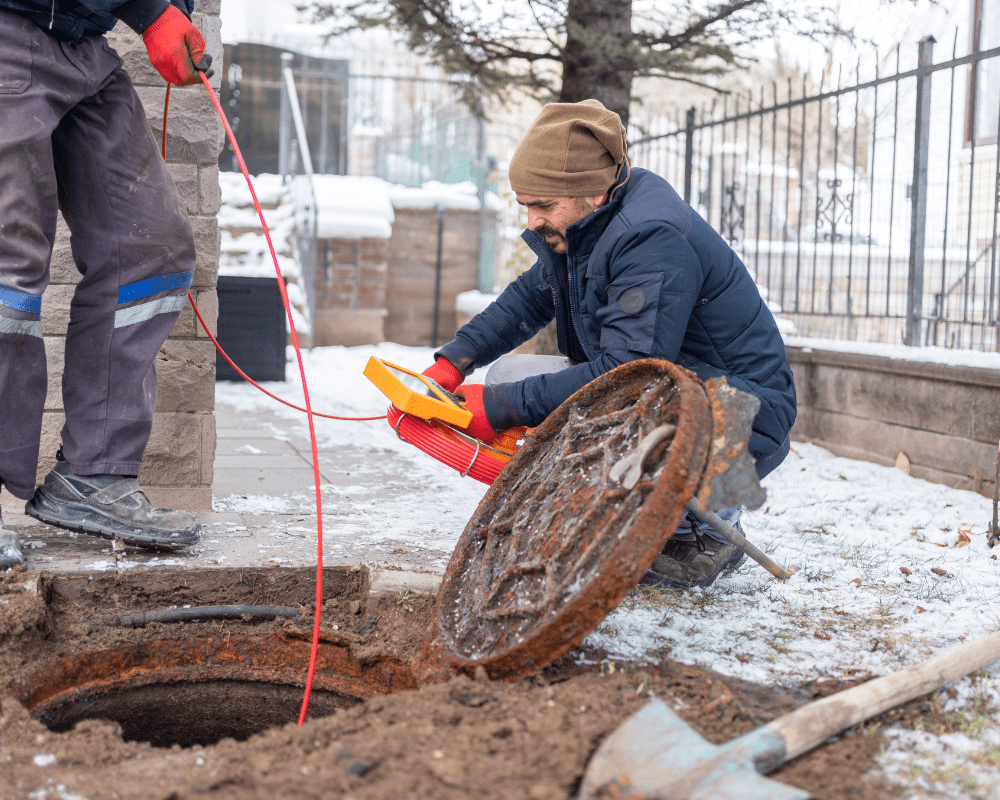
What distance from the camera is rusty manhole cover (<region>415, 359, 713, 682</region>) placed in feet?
5.04

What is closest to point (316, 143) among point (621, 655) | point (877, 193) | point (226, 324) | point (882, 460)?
point (226, 324)

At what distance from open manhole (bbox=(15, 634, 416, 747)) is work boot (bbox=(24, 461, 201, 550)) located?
11.3 inches

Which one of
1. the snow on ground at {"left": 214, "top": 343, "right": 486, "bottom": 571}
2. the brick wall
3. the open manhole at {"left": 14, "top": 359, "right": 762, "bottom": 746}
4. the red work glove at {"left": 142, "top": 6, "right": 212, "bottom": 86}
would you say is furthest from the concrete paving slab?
the brick wall

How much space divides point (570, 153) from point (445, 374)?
2.56 feet

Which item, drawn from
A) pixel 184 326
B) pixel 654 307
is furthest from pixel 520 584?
pixel 184 326

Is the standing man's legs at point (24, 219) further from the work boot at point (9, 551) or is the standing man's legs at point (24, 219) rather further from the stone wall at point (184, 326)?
the stone wall at point (184, 326)

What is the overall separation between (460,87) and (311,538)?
4229mm

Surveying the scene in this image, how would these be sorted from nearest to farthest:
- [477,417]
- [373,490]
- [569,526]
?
[569,526] < [477,417] < [373,490]

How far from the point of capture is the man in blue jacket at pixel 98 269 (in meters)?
2.14

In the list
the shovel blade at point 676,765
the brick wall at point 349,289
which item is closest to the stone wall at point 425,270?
the brick wall at point 349,289

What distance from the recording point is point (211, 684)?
2355mm

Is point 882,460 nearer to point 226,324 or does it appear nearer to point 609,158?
point 609,158

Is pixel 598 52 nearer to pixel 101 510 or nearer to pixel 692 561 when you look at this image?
pixel 692 561

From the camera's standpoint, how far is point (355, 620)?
2.31 meters
